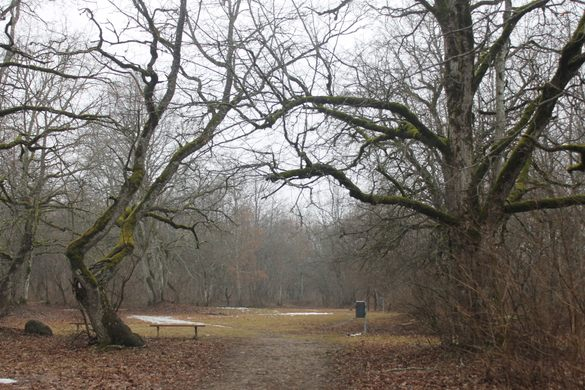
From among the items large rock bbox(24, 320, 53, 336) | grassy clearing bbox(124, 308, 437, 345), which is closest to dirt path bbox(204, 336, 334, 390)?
grassy clearing bbox(124, 308, 437, 345)

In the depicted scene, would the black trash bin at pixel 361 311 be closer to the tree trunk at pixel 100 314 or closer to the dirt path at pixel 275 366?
the dirt path at pixel 275 366

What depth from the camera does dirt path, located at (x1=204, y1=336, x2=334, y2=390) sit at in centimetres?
962

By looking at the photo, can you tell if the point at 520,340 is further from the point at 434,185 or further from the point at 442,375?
the point at 434,185

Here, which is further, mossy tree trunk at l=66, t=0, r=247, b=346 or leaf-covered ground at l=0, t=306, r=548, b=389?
mossy tree trunk at l=66, t=0, r=247, b=346

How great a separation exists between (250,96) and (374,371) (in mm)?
5726

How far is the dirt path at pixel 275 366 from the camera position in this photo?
9.62 metres

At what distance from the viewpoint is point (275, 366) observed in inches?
453

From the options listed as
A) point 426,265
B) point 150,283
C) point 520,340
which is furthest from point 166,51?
point 150,283

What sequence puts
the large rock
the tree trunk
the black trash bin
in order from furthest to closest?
the black trash bin → the large rock → the tree trunk

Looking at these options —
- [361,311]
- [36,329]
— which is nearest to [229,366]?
[36,329]

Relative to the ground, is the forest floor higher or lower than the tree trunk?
lower

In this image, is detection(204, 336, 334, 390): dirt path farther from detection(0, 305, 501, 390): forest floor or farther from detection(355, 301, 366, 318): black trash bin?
detection(355, 301, 366, 318): black trash bin

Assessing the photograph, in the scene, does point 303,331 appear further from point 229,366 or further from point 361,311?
point 229,366

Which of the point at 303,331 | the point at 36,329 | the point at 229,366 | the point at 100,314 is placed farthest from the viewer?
the point at 303,331
